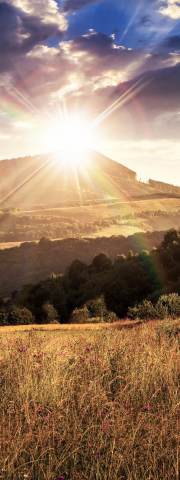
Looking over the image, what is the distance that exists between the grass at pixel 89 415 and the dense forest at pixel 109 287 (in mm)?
23248

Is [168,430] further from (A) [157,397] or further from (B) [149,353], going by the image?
(B) [149,353]

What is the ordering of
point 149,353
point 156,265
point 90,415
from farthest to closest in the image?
point 156,265, point 149,353, point 90,415

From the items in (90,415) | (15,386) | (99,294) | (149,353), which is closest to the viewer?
(90,415)

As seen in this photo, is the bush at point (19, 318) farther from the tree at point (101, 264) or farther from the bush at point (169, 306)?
the tree at point (101, 264)

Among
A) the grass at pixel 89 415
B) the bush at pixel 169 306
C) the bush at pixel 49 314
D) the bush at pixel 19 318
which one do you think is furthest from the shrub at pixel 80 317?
the grass at pixel 89 415

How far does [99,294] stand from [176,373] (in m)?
27.7

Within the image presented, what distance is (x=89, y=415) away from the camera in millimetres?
5934

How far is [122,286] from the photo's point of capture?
35.6 m

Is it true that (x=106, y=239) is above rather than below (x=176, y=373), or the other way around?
above

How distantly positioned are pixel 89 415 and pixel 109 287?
29.9 meters

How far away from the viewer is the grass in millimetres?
4660

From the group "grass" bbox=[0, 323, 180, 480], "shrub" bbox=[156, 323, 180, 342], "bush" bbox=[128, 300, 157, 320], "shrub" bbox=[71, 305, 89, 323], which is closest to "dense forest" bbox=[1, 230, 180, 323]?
"shrub" bbox=[71, 305, 89, 323]

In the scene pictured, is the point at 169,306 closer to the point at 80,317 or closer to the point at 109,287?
the point at 80,317

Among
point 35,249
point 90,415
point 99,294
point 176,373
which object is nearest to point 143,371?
point 176,373
